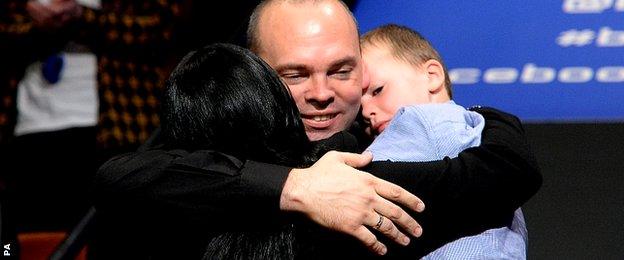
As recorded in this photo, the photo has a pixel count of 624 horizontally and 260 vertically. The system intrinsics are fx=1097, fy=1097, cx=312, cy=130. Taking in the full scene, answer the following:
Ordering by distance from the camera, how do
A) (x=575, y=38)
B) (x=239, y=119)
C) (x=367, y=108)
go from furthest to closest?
(x=575, y=38) → (x=367, y=108) → (x=239, y=119)

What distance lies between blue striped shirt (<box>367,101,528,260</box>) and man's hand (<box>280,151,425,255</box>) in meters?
0.10

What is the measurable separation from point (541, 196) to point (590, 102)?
24cm

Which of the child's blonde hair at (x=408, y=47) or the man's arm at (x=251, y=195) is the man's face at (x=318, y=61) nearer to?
the child's blonde hair at (x=408, y=47)

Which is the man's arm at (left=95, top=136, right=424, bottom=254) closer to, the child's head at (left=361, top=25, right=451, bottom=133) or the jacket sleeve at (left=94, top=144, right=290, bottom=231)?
the jacket sleeve at (left=94, top=144, right=290, bottom=231)

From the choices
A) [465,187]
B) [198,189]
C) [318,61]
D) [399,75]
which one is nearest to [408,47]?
[399,75]

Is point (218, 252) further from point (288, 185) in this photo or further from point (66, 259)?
point (66, 259)

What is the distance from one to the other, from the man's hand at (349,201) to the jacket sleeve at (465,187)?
0.03 m

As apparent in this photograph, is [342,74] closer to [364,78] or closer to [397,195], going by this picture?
[364,78]

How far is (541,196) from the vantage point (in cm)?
249

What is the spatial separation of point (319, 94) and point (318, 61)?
6cm

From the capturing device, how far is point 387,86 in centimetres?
202

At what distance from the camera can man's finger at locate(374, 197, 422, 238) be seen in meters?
1.56

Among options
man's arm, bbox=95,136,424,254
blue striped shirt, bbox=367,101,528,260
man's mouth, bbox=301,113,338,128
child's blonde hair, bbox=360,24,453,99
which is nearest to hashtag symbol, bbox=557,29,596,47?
child's blonde hair, bbox=360,24,453,99

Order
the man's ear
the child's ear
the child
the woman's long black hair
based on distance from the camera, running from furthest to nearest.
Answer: the man's ear
the child's ear
the child
the woman's long black hair
